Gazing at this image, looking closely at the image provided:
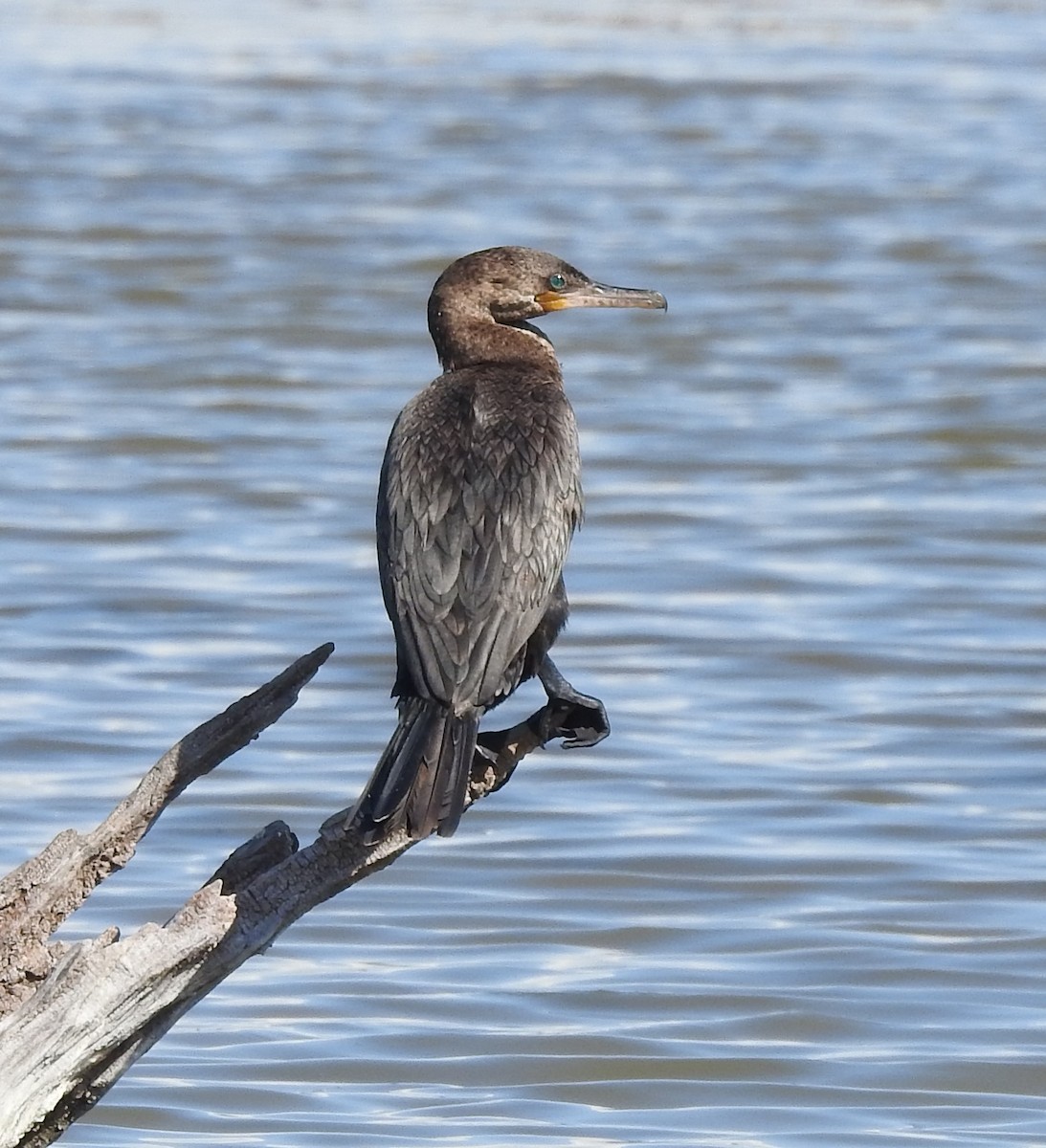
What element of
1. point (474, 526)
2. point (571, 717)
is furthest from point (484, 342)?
point (571, 717)

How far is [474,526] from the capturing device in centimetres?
433

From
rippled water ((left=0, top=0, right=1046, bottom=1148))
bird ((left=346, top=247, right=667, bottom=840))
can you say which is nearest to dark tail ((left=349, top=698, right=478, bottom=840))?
bird ((left=346, top=247, right=667, bottom=840))

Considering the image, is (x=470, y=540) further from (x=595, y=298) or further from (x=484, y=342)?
(x=595, y=298)

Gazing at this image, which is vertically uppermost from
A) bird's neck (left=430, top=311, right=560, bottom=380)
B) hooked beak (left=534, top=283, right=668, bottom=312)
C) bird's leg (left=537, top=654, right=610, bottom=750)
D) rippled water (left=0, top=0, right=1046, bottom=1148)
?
hooked beak (left=534, top=283, right=668, bottom=312)

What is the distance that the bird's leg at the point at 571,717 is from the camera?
4.29 m

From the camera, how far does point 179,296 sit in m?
13.7

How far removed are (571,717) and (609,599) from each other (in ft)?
13.7

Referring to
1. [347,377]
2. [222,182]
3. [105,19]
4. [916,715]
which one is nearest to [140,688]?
→ [916,715]

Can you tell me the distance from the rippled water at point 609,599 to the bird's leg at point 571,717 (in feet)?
2.64

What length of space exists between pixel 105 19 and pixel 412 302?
38.7 feet

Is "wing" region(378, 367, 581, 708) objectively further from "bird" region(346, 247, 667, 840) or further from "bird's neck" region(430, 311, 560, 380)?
"bird's neck" region(430, 311, 560, 380)

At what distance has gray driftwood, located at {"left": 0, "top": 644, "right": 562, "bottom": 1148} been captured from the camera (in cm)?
348

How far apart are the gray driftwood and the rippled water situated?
98 cm

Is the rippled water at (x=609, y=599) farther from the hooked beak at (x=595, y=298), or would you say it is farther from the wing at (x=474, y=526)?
the hooked beak at (x=595, y=298)
